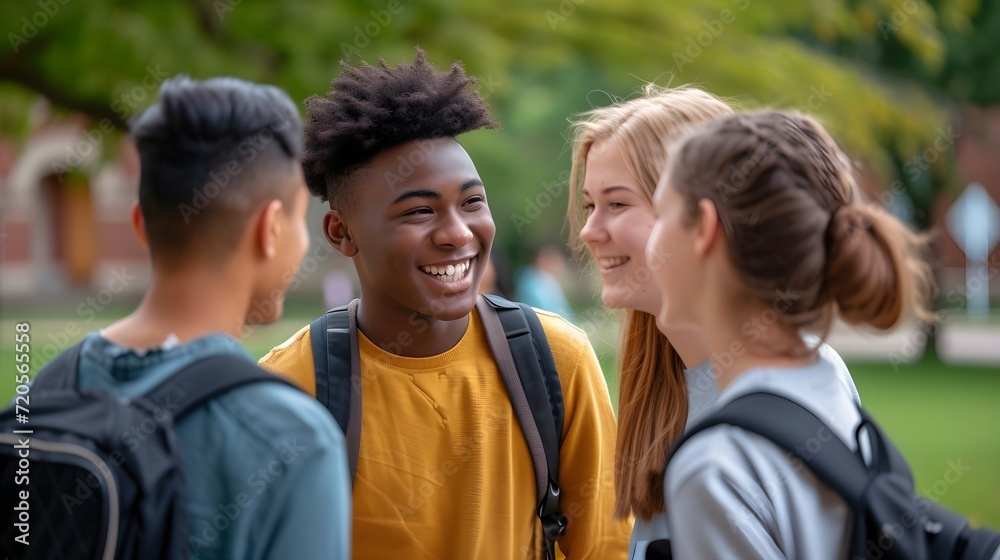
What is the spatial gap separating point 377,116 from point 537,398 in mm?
820

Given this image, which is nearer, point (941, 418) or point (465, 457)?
point (465, 457)

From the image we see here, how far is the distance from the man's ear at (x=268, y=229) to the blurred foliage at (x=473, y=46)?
2934 mm

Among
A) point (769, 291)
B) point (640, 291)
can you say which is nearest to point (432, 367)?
point (640, 291)

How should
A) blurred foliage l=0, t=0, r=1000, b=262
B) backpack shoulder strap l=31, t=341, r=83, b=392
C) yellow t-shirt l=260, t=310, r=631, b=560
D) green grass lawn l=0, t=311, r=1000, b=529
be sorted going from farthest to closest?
green grass lawn l=0, t=311, r=1000, b=529
blurred foliage l=0, t=0, r=1000, b=262
yellow t-shirt l=260, t=310, r=631, b=560
backpack shoulder strap l=31, t=341, r=83, b=392

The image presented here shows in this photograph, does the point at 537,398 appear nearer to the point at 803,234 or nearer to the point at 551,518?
the point at 551,518

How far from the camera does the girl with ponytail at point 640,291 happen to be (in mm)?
2506

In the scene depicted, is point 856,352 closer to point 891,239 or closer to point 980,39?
point 980,39

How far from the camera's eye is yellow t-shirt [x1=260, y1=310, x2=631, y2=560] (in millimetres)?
2457

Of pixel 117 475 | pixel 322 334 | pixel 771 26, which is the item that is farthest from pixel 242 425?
pixel 771 26

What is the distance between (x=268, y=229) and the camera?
1845mm

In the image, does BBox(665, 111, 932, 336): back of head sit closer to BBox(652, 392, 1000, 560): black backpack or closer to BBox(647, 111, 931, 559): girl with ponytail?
BBox(647, 111, 931, 559): girl with ponytail

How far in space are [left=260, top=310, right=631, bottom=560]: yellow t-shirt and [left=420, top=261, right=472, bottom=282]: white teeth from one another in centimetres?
19

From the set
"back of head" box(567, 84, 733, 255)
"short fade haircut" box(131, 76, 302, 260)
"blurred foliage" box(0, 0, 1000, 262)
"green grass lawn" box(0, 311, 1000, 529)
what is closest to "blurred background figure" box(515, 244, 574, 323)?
"blurred foliage" box(0, 0, 1000, 262)

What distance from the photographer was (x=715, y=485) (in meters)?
1.69
